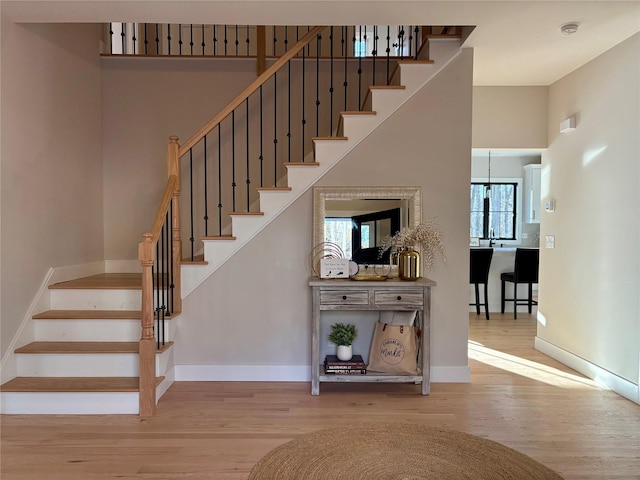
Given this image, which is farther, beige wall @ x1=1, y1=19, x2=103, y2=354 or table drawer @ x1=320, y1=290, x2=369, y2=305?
table drawer @ x1=320, y1=290, x2=369, y2=305

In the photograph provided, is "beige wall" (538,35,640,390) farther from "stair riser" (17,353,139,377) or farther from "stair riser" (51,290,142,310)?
"stair riser" (51,290,142,310)

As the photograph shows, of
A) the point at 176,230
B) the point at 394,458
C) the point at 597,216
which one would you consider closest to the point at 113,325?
the point at 176,230

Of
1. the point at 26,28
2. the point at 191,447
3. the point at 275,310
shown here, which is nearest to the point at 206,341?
the point at 275,310

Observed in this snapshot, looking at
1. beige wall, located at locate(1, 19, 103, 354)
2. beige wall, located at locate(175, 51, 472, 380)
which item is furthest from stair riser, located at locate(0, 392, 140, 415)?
beige wall, located at locate(175, 51, 472, 380)

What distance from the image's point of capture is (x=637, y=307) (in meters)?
3.30

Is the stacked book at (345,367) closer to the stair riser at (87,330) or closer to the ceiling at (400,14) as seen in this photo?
the stair riser at (87,330)

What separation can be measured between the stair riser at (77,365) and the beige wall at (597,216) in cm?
371

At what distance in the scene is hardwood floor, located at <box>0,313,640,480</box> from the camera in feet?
7.72

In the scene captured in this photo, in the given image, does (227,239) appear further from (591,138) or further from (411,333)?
(591,138)

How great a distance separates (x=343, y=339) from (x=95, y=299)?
6.68ft

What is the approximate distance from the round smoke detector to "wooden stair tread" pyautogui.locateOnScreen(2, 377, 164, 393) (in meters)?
3.87

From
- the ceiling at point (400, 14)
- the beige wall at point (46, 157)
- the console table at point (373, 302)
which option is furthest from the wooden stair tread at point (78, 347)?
the ceiling at point (400, 14)

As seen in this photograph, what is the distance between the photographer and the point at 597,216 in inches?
148

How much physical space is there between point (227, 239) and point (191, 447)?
5.24 ft
